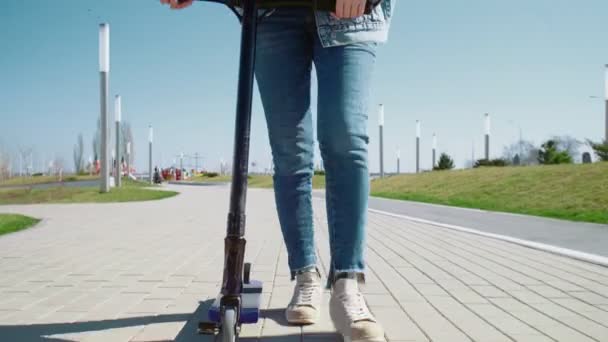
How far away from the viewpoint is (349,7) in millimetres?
1620

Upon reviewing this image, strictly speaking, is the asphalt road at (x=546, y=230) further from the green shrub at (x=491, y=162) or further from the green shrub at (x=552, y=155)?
the green shrub at (x=491, y=162)

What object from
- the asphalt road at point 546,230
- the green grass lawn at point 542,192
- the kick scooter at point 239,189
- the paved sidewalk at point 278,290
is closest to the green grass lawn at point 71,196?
the green grass lawn at point 542,192

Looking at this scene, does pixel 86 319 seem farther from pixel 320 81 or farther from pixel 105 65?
pixel 105 65

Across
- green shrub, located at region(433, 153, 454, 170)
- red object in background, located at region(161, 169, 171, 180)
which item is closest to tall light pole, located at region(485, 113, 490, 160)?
green shrub, located at region(433, 153, 454, 170)

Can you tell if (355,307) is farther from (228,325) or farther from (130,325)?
(130,325)

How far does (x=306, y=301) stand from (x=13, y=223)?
251 inches

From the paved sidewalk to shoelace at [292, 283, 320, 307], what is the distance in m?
0.11

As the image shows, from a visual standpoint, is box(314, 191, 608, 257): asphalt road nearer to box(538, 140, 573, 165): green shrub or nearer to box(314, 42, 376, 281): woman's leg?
box(314, 42, 376, 281): woman's leg

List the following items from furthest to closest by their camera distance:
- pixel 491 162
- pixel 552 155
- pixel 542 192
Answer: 1. pixel 491 162
2. pixel 552 155
3. pixel 542 192

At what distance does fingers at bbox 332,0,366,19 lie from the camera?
5.29 feet

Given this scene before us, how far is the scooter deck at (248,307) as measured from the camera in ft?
6.02

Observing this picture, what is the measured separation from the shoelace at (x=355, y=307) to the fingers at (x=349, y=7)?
1022 mm

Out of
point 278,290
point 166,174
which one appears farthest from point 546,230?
point 166,174

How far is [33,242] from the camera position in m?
5.16
